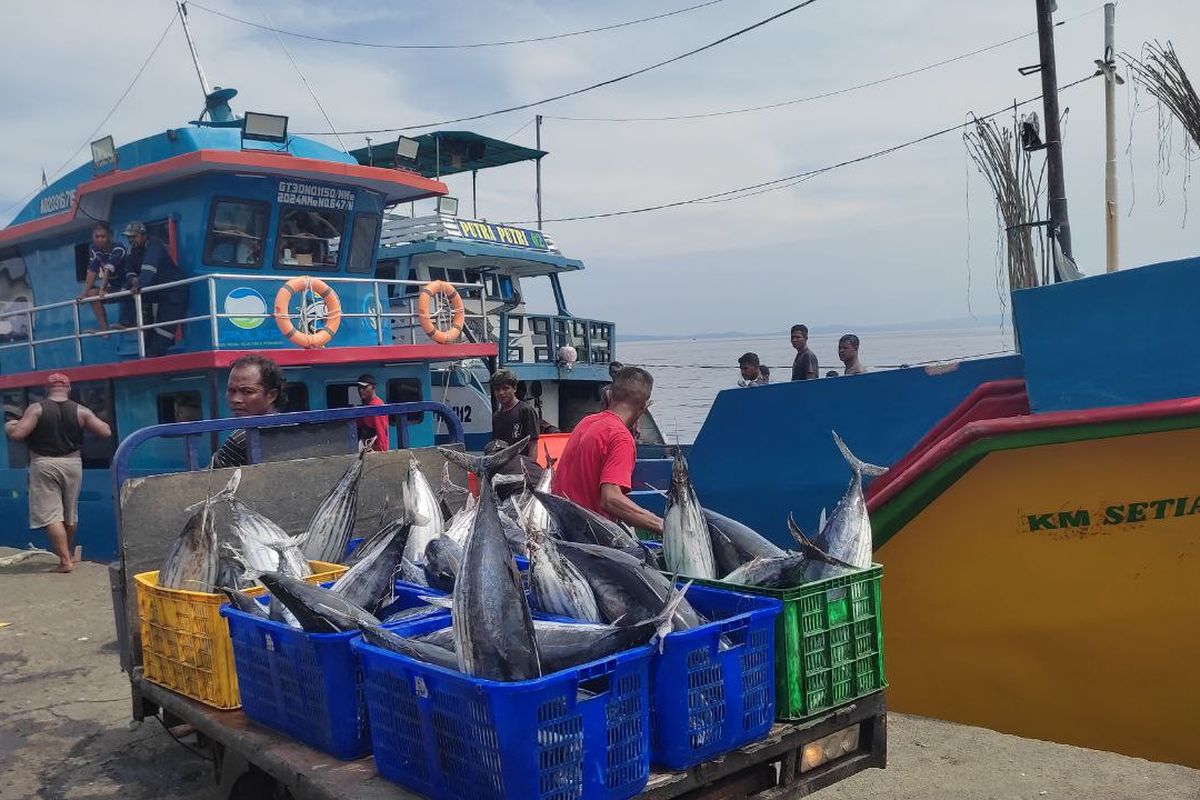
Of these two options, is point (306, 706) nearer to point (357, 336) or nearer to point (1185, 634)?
point (1185, 634)

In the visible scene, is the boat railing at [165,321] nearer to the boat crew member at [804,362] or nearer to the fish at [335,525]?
the boat crew member at [804,362]

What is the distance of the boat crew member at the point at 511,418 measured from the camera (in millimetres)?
8328

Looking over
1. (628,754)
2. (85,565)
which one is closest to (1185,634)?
(628,754)

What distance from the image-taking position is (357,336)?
36.5 feet

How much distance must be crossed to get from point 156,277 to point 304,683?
26.8 feet

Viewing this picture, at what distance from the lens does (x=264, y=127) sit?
9781 mm

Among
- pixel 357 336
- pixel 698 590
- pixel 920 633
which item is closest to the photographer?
pixel 698 590

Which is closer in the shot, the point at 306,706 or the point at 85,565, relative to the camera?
the point at 306,706

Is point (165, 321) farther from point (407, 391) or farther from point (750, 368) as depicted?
point (750, 368)

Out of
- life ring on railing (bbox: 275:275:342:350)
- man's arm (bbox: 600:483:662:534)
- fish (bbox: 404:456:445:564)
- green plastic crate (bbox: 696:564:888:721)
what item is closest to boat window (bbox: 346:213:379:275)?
life ring on railing (bbox: 275:275:342:350)

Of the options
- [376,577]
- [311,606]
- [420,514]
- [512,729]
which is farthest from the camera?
[420,514]

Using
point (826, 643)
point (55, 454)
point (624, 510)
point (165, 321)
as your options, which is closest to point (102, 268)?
point (165, 321)

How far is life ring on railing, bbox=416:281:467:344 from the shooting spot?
34.1 feet

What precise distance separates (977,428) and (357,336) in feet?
27.5
